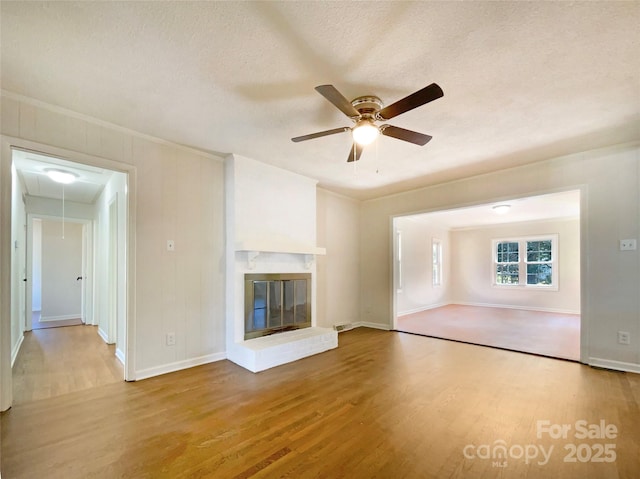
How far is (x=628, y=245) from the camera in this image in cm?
333

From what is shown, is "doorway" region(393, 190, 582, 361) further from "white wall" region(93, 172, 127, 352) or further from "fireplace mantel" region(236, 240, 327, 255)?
"white wall" region(93, 172, 127, 352)

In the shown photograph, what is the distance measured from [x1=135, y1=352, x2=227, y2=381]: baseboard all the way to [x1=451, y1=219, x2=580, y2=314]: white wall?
7.96 meters

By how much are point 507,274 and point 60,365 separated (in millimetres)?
9856

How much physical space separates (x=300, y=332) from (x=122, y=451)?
2440 mm

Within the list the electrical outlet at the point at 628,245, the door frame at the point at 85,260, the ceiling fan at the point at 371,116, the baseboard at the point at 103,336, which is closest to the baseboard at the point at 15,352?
the baseboard at the point at 103,336

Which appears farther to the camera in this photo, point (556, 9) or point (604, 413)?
point (604, 413)

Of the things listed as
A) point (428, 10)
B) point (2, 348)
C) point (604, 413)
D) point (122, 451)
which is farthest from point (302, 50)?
point (604, 413)

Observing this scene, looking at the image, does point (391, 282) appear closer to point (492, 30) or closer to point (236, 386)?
Result: point (236, 386)

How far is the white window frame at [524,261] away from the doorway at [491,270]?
0.07 feet

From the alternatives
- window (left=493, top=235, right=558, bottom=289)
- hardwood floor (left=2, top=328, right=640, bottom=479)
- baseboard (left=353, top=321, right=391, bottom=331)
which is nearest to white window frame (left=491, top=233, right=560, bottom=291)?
window (left=493, top=235, right=558, bottom=289)

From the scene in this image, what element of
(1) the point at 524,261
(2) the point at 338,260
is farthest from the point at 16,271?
(1) the point at 524,261

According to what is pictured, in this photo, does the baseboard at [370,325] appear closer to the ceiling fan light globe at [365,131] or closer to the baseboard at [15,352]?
the ceiling fan light globe at [365,131]

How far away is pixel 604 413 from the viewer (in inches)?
93.1

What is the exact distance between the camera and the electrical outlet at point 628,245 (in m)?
3.30
